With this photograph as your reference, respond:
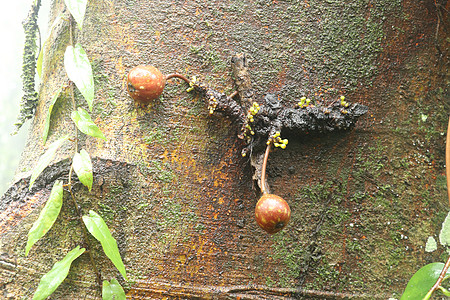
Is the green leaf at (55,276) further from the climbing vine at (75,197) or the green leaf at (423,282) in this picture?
the green leaf at (423,282)

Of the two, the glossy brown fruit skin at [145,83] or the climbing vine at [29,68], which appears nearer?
the glossy brown fruit skin at [145,83]

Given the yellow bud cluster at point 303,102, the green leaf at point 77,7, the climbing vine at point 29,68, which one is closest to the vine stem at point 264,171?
the yellow bud cluster at point 303,102

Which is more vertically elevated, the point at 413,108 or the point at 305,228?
the point at 413,108

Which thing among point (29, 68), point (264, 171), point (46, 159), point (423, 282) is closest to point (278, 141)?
point (264, 171)

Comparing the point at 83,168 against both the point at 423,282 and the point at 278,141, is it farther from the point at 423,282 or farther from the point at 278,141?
the point at 423,282

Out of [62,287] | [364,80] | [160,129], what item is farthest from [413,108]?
[62,287]

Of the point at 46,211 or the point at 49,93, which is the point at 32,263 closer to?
the point at 46,211
